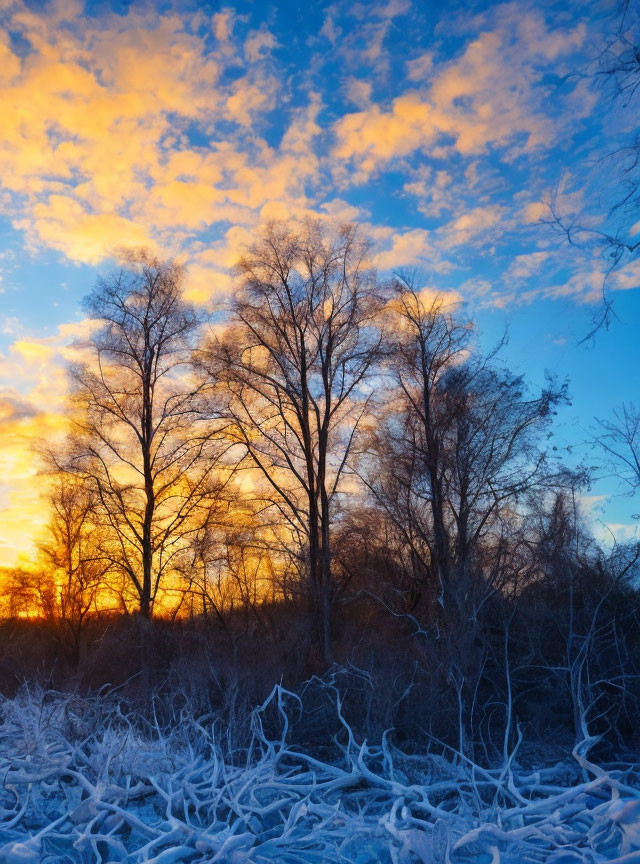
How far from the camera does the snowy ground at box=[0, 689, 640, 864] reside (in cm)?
555

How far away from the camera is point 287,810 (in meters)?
7.52

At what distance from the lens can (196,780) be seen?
26.3ft

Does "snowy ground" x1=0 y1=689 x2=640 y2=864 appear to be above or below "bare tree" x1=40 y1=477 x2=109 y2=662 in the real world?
below

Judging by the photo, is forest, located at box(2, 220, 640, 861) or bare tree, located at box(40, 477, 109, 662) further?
bare tree, located at box(40, 477, 109, 662)

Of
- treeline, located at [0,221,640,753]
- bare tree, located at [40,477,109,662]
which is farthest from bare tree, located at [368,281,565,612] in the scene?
bare tree, located at [40,477,109,662]

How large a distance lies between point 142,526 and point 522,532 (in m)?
10.4

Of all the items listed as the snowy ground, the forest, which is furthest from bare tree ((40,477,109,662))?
the snowy ground

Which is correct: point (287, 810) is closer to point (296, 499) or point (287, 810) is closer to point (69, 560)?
point (296, 499)

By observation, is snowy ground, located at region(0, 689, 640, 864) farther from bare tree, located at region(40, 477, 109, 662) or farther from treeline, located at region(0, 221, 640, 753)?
bare tree, located at region(40, 477, 109, 662)

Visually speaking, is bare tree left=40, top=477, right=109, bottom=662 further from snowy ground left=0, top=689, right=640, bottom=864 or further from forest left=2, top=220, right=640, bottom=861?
snowy ground left=0, top=689, right=640, bottom=864

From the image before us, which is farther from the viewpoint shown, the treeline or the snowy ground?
the treeline

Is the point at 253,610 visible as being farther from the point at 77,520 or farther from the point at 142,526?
the point at 77,520

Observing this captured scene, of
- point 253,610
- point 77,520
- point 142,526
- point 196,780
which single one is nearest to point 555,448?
point 253,610

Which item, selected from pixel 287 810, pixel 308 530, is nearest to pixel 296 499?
pixel 308 530
